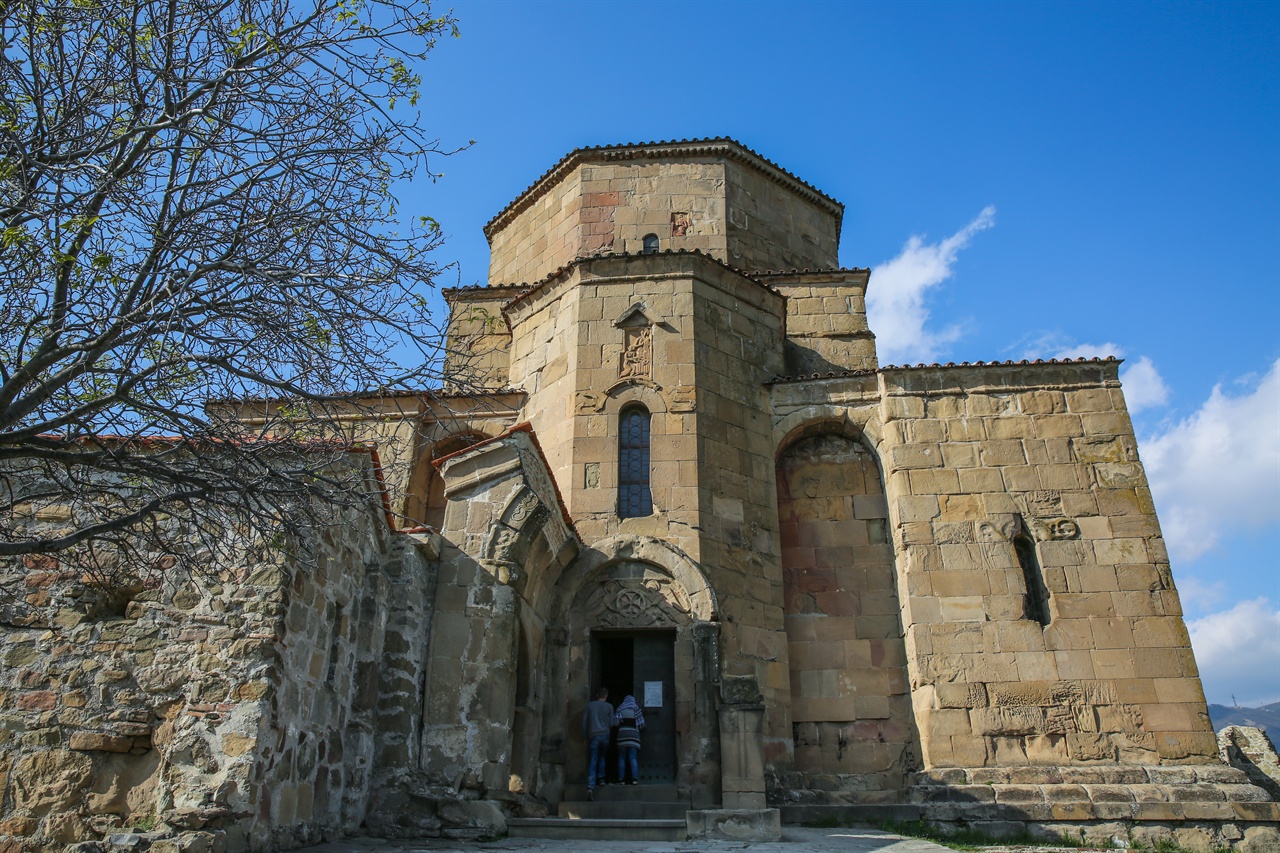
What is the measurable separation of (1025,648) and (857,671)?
78.8 inches

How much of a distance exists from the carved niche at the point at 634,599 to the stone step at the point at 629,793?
1.71 m

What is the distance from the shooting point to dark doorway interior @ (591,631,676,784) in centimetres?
984

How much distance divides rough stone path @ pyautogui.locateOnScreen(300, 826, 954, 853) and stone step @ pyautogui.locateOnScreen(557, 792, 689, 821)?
3.76ft

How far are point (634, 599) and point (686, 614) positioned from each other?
0.63 m

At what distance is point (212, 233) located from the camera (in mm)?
5375

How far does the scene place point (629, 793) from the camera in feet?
30.7

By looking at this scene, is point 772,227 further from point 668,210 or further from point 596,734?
point 596,734

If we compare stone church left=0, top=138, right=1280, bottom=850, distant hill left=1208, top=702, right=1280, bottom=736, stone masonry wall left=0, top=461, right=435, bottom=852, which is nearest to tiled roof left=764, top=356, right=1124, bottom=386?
stone church left=0, top=138, right=1280, bottom=850

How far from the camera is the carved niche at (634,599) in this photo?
33.4ft

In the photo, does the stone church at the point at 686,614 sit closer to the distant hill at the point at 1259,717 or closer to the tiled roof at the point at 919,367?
the tiled roof at the point at 919,367

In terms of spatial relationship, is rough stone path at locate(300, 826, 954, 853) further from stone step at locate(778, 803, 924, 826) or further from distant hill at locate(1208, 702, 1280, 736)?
distant hill at locate(1208, 702, 1280, 736)

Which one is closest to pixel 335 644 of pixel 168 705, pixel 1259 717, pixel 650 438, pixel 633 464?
pixel 168 705

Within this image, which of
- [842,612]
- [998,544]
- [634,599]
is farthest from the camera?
[842,612]

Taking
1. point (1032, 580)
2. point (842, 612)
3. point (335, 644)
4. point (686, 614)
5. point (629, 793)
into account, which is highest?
point (1032, 580)
